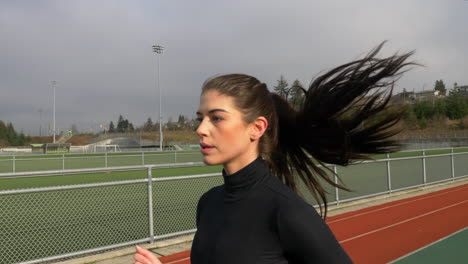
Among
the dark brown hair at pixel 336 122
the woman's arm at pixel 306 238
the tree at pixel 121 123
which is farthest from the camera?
the tree at pixel 121 123

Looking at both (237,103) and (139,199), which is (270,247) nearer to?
(237,103)

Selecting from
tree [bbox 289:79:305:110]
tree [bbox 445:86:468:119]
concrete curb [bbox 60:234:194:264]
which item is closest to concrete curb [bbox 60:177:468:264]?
concrete curb [bbox 60:234:194:264]

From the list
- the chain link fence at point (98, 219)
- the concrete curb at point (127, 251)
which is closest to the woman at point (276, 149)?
the chain link fence at point (98, 219)

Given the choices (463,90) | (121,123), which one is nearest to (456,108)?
(463,90)

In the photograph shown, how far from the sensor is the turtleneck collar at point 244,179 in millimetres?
1456

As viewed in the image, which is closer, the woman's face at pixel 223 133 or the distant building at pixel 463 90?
the woman's face at pixel 223 133

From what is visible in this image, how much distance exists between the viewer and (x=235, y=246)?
1319 mm

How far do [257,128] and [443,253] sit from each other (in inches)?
210

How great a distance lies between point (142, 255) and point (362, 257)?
479 cm

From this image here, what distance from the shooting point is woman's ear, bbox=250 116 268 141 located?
153 cm

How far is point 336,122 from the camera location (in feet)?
6.55

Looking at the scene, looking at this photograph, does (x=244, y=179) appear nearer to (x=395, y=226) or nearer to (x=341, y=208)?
(x=395, y=226)

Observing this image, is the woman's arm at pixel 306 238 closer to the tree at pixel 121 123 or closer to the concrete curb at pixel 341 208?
the concrete curb at pixel 341 208

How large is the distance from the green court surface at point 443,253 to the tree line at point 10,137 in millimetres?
108520
